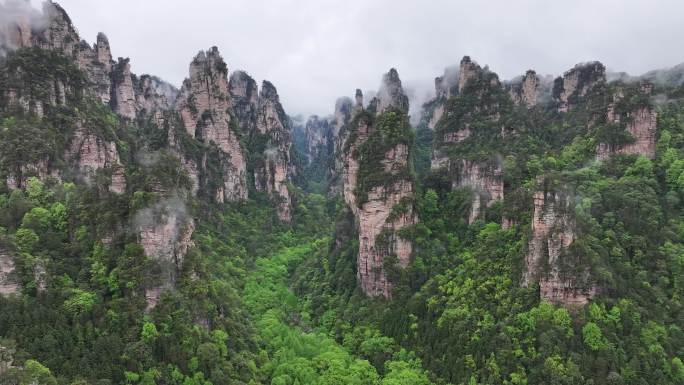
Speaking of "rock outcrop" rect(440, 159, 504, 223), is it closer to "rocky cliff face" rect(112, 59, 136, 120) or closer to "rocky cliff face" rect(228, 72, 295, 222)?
"rocky cliff face" rect(228, 72, 295, 222)

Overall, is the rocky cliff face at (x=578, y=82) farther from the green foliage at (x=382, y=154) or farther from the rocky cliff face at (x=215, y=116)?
the rocky cliff face at (x=215, y=116)

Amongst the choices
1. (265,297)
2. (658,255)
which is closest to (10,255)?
(265,297)

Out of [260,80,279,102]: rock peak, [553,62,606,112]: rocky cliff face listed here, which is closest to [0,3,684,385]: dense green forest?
[553,62,606,112]: rocky cliff face

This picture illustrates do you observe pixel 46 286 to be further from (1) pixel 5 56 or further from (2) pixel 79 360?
(1) pixel 5 56

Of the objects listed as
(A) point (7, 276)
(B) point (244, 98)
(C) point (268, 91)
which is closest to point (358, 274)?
(A) point (7, 276)

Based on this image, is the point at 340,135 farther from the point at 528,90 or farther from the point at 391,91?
the point at 528,90

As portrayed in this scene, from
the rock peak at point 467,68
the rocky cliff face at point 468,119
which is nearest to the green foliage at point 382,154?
the rocky cliff face at point 468,119
